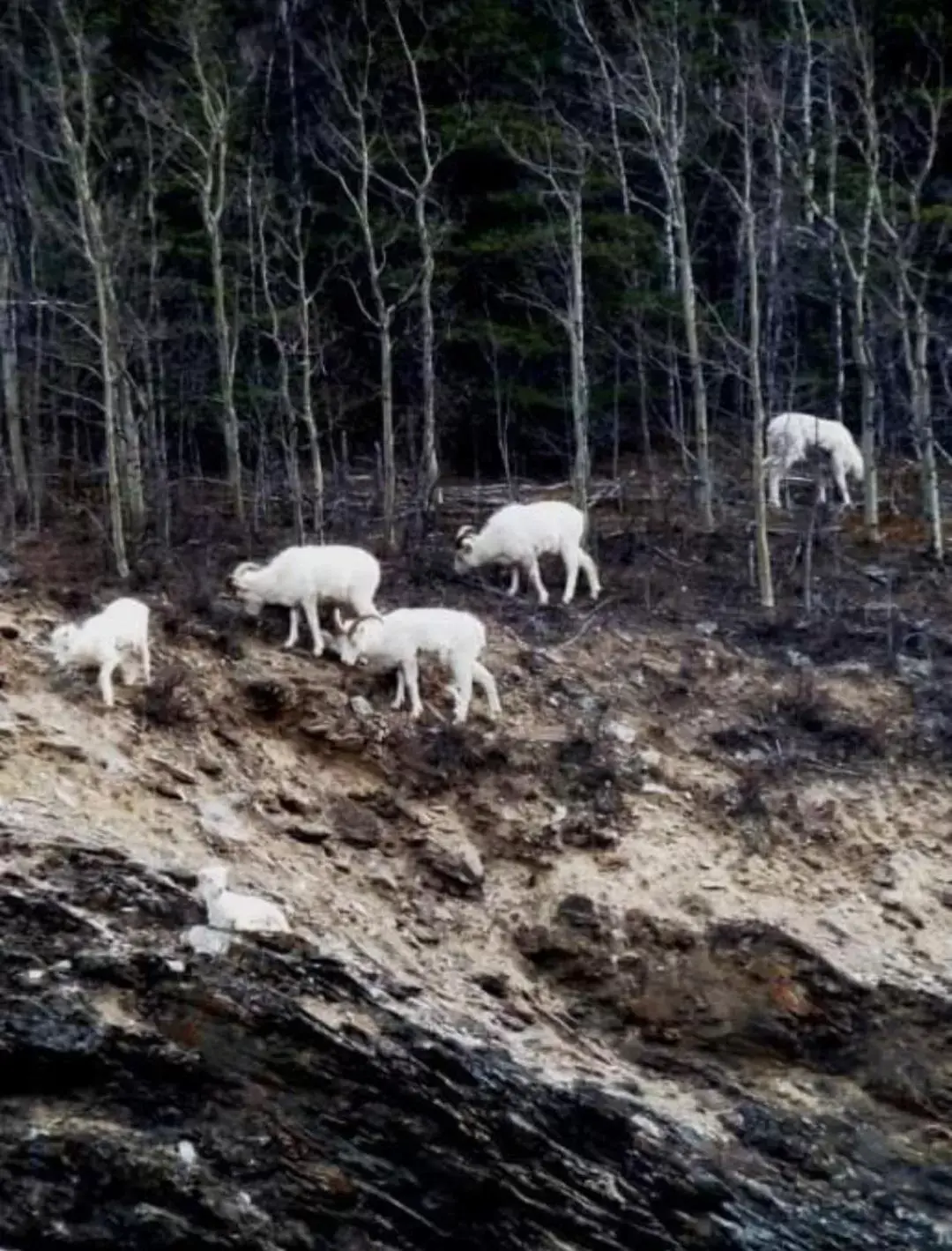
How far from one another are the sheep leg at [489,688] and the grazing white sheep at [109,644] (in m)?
2.71

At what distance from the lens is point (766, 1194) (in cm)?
1114

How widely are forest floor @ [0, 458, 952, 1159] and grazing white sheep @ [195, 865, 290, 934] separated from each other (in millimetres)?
534

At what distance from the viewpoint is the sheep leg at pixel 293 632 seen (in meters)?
14.4

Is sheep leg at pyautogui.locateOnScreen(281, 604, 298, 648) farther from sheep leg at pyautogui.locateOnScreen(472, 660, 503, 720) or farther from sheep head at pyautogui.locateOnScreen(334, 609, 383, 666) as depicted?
sheep leg at pyautogui.locateOnScreen(472, 660, 503, 720)

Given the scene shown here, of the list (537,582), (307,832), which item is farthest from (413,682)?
(537,582)

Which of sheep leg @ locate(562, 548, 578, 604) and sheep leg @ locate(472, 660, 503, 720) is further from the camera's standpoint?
sheep leg @ locate(562, 548, 578, 604)

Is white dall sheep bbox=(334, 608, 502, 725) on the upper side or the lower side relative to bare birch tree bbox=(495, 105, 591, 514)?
lower

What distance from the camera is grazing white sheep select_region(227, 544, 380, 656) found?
14.3m

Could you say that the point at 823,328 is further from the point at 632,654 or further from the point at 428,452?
the point at 632,654

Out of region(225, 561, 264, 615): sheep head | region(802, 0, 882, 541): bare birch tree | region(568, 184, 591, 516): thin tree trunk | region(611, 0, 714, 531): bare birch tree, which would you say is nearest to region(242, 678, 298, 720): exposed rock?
region(225, 561, 264, 615): sheep head

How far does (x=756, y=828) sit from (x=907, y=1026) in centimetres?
213

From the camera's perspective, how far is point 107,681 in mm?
12828

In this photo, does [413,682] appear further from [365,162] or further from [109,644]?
[365,162]

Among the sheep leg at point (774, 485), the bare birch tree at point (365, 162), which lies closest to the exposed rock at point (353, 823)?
the bare birch tree at point (365, 162)
